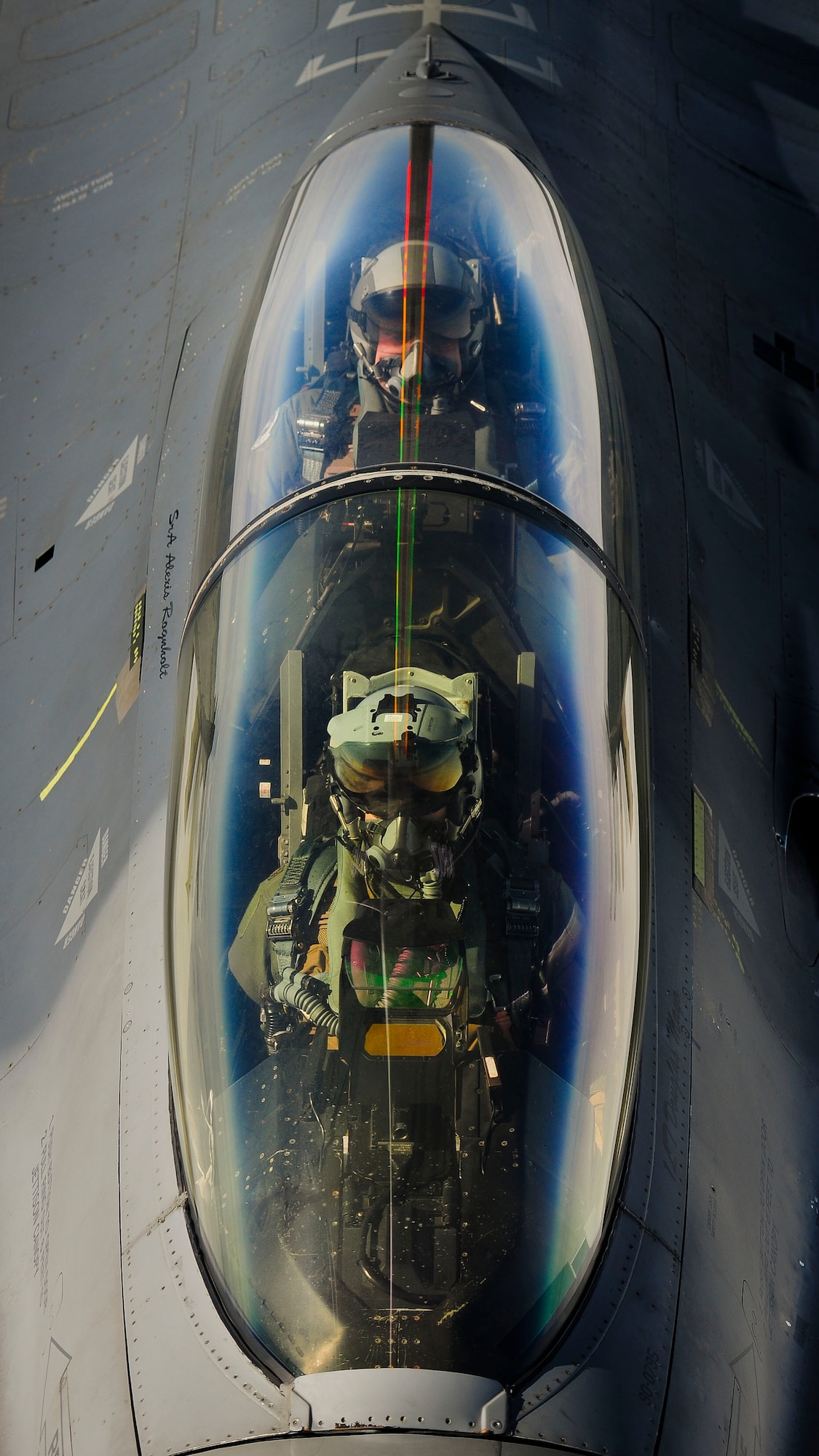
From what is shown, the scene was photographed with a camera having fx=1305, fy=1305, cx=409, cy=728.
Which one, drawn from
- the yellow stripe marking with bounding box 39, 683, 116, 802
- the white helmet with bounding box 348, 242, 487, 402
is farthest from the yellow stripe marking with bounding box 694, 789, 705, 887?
the yellow stripe marking with bounding box 39, 683, 116, 802

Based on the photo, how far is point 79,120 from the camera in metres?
7.92

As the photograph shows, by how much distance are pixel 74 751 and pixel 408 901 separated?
193 cm

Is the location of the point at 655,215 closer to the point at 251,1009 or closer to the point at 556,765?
the point at 556,765

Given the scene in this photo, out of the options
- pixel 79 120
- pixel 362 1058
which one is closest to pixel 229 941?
pixel 362 1058

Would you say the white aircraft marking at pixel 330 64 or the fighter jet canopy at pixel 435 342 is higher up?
the white aircraft marking at pixel 330 64

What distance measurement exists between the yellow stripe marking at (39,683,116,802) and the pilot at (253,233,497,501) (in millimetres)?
1102

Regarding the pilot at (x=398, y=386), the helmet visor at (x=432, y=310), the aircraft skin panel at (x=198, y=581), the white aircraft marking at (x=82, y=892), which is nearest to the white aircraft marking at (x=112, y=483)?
the aircraft skin panel at (x=198, y=581)

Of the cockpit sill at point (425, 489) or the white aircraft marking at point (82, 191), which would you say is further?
the white aircraft marking at point (82, 191)

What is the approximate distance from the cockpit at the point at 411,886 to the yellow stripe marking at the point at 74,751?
3.15 feet

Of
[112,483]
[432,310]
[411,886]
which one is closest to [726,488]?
[432,310]

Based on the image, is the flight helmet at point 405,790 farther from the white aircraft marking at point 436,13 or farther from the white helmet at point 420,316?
the white aircraft marking at point 436,13

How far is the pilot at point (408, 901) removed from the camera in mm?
3268

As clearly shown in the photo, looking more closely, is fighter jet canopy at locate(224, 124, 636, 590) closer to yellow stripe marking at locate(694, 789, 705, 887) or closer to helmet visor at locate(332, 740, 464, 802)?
yellow stripe marking at locate(694, 789, 705, 887)

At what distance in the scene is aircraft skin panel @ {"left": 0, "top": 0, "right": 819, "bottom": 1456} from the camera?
10.8 ft
